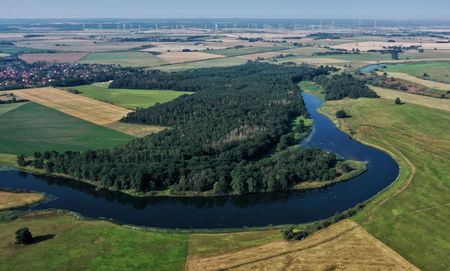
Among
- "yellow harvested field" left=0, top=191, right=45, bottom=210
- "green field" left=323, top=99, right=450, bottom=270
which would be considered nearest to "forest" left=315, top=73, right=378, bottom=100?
"green field" left=323, top=99, right=450, bottom=270

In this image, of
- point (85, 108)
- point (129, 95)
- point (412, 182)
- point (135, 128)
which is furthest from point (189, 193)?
point (129, 95)

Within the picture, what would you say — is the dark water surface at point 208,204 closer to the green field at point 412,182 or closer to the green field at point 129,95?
the green field at point 412,182

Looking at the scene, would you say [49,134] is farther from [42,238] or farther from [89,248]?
[89,248]

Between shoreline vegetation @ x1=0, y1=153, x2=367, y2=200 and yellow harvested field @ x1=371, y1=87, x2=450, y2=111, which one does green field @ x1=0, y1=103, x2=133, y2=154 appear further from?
yellow harvested field @ x1=371, y1=87, x2=450, y2=111

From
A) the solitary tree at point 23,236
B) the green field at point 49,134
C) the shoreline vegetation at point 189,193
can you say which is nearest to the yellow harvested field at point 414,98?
the shoreline vegetation at point 189,193

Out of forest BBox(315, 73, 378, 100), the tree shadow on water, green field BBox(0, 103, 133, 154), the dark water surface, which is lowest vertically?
the dark water surface

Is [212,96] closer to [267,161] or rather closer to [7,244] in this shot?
[267,161]
